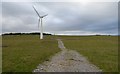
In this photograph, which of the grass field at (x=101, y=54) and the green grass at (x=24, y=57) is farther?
the grass field at (x=101, y=54)

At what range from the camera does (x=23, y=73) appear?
15898 mm

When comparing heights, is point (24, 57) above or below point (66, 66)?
above

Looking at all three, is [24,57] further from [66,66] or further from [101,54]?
[101,54]

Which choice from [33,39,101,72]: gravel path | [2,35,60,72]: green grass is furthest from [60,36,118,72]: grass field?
[2,35,60,72]: green grass

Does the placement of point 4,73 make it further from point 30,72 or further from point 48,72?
point 48,72

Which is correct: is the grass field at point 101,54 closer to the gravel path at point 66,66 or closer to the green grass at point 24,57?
the gravel path at point 66,66

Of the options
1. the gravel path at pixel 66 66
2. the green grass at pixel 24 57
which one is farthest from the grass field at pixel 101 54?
the green grass at pixel 24 57

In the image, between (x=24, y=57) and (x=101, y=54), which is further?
(x=101, y=54)

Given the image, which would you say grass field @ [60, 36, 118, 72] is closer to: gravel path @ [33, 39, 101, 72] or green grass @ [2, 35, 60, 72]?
gravel path @ [33, 39, 101, 72]

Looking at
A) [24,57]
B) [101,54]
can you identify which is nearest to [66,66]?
[24,57]

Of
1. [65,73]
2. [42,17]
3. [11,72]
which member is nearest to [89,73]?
[65,73]

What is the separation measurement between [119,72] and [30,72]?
23.5 feet

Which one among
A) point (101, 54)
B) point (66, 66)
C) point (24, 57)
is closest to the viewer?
point (66, 66)

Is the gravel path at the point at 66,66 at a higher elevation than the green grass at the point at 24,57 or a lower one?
lower
